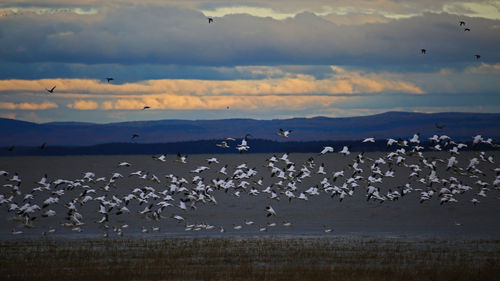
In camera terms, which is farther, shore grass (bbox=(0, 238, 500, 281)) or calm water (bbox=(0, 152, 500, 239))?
calm water (bbox=(0, 152, 500, 239))

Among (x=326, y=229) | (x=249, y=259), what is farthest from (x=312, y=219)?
(x=249, y=259)

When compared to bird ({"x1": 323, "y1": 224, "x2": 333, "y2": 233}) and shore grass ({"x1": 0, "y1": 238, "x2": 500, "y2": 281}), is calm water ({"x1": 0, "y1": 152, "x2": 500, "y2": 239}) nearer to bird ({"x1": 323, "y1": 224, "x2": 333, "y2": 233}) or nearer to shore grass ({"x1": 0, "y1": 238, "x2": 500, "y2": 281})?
bird ({"x1": 323, "y1": 224, "x2": 333, "y2": 233})

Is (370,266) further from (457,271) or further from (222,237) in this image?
(222,237)

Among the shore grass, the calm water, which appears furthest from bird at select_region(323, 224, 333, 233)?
the shore grass

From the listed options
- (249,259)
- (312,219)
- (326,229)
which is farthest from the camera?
(312,219)

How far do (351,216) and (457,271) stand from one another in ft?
77.7

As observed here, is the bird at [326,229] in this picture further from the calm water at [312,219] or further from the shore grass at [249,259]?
the shore grass at [249,259]

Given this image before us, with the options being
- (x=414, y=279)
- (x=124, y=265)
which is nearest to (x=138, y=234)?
(x=124, y=265)

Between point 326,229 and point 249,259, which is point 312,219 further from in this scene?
point 249,259

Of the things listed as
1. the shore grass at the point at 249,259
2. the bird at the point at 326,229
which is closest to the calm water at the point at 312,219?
the bird at the point at 326,229

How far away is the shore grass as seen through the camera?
26.0m

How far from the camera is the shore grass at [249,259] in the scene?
85.3ft

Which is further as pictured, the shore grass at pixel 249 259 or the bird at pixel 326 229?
the bird at pixel 326 229

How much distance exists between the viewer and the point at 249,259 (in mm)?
29641
